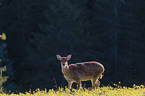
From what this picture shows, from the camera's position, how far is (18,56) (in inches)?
1734

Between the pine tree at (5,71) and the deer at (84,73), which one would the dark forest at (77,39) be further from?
the deer at (84,73)

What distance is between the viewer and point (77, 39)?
128ft

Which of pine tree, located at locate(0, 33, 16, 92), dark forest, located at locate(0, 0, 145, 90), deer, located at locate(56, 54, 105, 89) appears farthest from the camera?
dark forest, located at locate(0, 0, 145, 90)

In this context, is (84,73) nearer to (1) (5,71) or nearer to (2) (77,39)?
(1) (5,71)

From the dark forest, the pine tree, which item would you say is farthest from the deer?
the dark forest

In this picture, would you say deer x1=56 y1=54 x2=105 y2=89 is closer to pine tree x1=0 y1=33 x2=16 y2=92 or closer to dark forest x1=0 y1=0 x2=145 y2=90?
pine tree x1=0 y1=33 x2=16 y2=92

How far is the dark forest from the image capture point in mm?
38719

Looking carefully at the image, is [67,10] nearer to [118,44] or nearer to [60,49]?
[60,49]

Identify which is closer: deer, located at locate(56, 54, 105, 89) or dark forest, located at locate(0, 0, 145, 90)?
deer, located at locate(56, 54, 105, 89)

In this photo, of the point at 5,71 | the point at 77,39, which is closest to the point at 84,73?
the point at 5,71

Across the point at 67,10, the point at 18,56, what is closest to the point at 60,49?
the point at 67,10

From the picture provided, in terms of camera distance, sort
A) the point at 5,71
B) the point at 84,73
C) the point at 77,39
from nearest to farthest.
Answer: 1. the point at 84,73
2. the point at 5,71
3. the point at 77,39

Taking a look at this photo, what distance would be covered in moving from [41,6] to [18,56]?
6.74 m

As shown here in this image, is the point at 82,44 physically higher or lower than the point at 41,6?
lower
